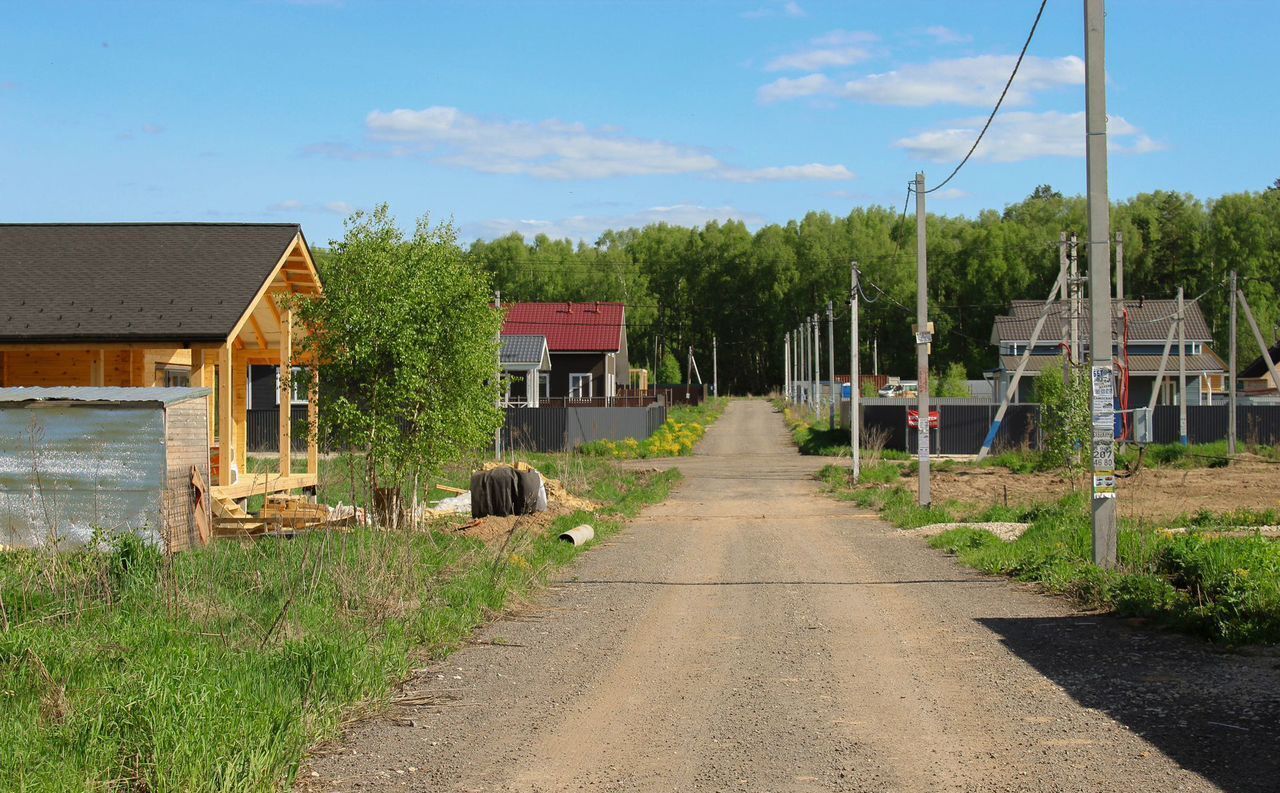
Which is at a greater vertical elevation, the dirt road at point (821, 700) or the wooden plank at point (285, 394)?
the wooden plank at point (285, 394)

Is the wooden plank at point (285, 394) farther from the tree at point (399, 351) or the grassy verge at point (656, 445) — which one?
the grassy verge at point (656, 445)

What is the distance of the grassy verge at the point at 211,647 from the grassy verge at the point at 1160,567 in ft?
18.4

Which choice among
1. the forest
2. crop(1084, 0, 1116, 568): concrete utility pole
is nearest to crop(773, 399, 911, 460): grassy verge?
crop(1084, 0, 1116, 568): concrete utility pole

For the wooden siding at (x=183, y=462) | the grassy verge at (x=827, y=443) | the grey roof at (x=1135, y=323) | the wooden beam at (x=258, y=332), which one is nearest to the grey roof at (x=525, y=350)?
A: the grassy verge at (x=827, y=443)

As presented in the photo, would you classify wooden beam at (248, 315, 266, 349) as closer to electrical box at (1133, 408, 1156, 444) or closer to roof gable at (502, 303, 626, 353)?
electrical box at (1133, 408, 1156, 444)

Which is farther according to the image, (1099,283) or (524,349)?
(524,349)

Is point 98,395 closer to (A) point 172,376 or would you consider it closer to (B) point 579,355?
(A) point 172,376

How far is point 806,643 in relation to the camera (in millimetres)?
9688

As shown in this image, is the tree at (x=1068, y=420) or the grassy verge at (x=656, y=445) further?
the grassy verge at (x=656, y=445)

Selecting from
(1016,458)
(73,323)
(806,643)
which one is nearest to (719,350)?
(1016,458)

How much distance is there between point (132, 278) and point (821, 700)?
15.6 meters

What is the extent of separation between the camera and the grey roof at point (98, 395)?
536 inches

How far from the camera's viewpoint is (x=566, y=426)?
4516cm

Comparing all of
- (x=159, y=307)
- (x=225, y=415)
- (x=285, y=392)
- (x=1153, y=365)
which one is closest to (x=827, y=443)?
(x=1153, y=365)
